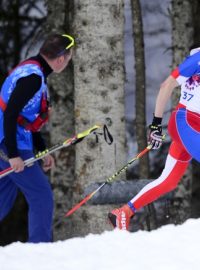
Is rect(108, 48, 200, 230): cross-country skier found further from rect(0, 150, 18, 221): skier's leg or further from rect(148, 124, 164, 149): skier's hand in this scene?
rect(0, 150, 18, 221): skier's leg

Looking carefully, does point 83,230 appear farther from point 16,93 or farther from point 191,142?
point 16,93

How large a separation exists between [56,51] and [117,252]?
5.62 feet

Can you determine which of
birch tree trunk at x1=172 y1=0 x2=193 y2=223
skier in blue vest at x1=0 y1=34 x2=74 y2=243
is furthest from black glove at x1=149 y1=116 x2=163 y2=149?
birch tree trunk at x1=172 y1=0 x2=193 y2=223

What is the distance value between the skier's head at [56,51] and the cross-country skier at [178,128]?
2.70 ft

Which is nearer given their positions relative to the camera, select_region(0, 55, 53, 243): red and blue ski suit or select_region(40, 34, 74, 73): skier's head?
select_region(0, 55, 53, 243): red and blue ski suit

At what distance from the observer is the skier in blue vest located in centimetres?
583

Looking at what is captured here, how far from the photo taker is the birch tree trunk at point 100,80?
25.3 ft

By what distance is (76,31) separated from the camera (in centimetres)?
786

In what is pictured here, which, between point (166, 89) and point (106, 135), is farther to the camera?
point (106, 135)

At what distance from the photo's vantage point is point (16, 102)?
5.73 m

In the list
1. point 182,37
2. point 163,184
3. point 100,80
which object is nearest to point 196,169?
point 182,37

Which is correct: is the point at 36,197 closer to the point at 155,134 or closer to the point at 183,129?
the point at 155,134

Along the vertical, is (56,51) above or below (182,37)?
above

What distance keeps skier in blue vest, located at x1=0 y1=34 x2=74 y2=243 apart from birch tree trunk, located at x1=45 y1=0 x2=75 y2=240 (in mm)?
4316
